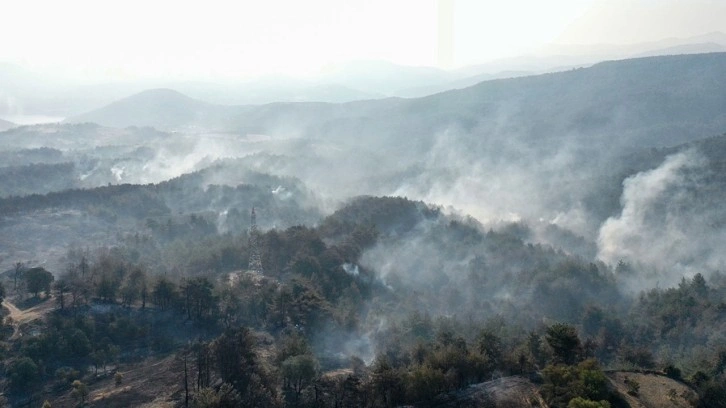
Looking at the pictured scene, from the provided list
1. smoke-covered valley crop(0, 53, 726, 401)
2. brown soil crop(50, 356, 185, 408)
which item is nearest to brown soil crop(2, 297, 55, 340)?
smoke-covered valley crop(0, 53, 726, 401)

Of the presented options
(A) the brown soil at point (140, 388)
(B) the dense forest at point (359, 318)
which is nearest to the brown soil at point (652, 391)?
(B) the dense forest at point (359, 318)

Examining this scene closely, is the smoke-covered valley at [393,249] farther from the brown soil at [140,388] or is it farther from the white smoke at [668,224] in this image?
the brown soil at [140,388]

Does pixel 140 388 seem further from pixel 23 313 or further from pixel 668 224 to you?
pixel 668 224

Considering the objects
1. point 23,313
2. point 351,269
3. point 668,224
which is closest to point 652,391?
point 351,269

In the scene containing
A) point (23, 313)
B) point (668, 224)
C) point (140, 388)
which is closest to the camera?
point (140, 388)

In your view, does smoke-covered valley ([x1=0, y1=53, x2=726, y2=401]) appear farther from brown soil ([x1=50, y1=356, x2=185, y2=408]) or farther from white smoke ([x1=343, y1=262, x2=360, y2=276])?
brown soil ([x1=50, y1=356, x2=185, y2=408])

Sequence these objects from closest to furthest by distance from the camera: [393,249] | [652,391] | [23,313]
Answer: [652,391] → [23,313] → [393,249]

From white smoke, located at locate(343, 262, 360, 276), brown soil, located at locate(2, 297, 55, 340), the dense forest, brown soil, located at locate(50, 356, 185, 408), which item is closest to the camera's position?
the dense forest

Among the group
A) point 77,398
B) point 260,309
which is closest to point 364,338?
point 260,309

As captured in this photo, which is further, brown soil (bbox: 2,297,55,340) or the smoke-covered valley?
the smoke-covered valley

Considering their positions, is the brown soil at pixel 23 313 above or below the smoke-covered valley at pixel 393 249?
above

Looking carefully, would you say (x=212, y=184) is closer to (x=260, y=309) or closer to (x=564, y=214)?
(x=260, y=309)
